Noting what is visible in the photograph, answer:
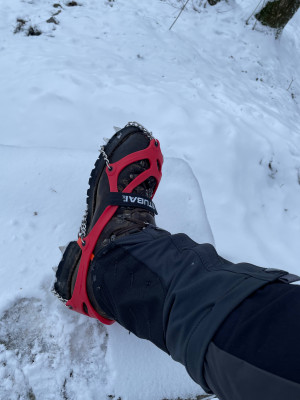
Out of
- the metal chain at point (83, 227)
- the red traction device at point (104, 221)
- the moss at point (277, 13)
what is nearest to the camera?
the red traction device at point (104, 221)

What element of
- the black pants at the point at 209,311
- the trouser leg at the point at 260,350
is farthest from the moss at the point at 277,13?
the trouser leg at the point at 260,350

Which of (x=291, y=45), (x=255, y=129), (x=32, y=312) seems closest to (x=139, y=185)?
(x=32, y=312)

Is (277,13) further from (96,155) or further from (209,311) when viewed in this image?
(209,311)

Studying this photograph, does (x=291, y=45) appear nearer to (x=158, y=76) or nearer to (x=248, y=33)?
(x=248, y=33)

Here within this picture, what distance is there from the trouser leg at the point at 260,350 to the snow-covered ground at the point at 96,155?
0.62 metres

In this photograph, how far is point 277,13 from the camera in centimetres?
396

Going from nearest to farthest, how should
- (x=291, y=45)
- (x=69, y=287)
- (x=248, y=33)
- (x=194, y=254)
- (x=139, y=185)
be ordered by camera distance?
1. (x=194, y=254)
2. (x=69, y=287)
3. (x=139, y=185)
4. (x=248, y=33)
5. (x=291, y=45)

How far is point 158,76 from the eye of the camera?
8.44ft

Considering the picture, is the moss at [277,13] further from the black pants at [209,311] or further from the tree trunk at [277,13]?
the black pants at [209,311]

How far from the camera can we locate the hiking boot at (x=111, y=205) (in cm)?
117

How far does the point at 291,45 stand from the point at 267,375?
497 centimetres

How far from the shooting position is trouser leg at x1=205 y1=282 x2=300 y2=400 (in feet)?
2.06

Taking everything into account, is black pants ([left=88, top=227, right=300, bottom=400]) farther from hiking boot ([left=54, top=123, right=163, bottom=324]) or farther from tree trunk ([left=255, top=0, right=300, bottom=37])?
tree trunk ([left=255, top=0, right=300, bottom=37])

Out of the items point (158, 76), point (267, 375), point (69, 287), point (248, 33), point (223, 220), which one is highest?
point (248, 33)
